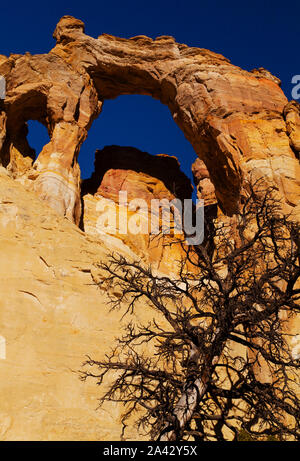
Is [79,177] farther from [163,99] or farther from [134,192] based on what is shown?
[163,99]

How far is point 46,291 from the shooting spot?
10.7m

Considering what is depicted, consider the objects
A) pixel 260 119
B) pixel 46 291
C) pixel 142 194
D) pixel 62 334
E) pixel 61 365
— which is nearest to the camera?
pixel 61 365

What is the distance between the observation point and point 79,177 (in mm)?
23234

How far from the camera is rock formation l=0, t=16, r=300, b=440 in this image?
8984 millimetres

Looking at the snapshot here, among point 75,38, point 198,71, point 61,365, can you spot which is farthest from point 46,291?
point 75,38

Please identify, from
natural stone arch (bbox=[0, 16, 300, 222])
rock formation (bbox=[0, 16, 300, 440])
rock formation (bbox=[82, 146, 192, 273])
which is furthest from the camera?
rock formation (bbox=[82, 146, 192, 273])

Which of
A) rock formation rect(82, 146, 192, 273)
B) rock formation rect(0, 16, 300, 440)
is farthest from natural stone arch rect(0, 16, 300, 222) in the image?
rock formation rect(82, 146, 192, 273)

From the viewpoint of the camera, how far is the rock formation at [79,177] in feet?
29.5

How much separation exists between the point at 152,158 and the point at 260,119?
12.2 m

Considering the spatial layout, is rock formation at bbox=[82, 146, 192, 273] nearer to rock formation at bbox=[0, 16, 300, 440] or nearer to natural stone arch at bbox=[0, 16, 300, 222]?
rock formation at bbox=[0, 16, 300, 440]

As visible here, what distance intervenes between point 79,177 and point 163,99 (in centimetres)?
865

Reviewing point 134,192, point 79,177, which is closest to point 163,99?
point 134,192

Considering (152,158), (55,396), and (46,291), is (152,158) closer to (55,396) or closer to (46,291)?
(46,291)

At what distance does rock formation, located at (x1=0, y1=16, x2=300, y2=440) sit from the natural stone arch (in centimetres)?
7
